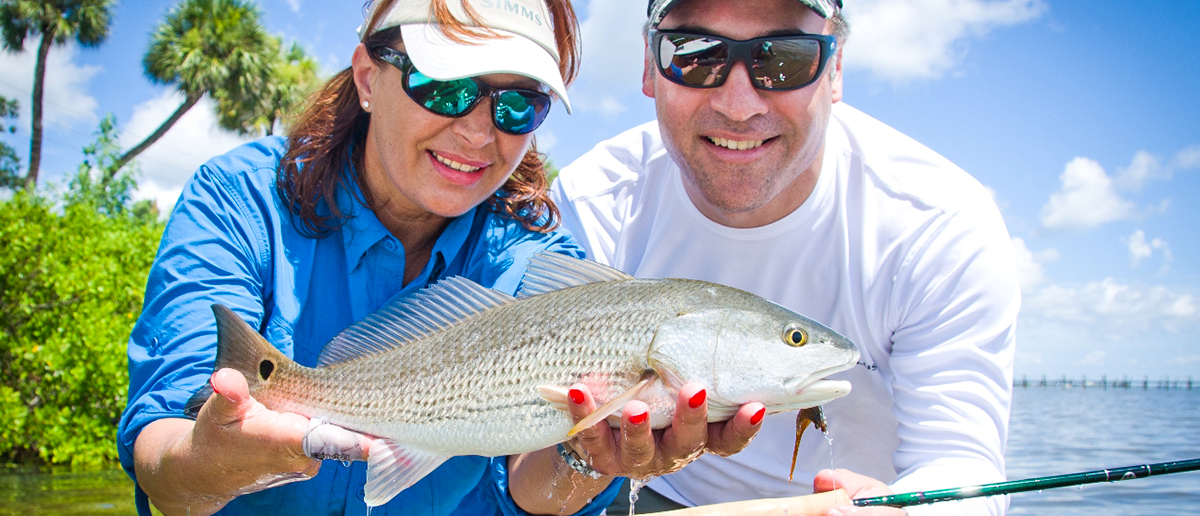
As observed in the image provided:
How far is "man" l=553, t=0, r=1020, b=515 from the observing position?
3006mm

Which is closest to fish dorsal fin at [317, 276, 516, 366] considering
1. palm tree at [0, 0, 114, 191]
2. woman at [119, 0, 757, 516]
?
woman at [119, 0, 757, 516]

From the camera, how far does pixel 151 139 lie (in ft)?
77.2

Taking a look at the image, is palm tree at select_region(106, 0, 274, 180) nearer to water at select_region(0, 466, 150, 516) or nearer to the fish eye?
water at select_region(0, 466, 150, 516)

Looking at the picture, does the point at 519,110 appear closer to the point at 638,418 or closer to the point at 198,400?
the point at 638,418

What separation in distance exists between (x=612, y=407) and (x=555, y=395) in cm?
17

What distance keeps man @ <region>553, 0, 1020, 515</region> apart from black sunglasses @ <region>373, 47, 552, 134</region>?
77 centimetres

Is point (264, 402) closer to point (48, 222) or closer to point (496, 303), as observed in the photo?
point (496, 303)

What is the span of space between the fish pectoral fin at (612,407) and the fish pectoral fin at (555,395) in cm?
7

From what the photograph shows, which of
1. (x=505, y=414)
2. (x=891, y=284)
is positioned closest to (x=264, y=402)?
(x=505, y=414)

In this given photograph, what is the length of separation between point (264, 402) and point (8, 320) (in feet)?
28.4

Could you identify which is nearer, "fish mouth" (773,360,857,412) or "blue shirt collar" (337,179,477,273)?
"fish mouth" (773,360,857,412)

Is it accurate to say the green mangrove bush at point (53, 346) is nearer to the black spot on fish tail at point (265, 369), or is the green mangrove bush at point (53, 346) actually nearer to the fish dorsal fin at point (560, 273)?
the black spot on fish tail at point (265, 369)

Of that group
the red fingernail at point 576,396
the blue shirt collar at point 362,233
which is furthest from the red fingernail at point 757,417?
the blue shirt collar at point 362,233

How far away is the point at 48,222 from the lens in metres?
9.12
